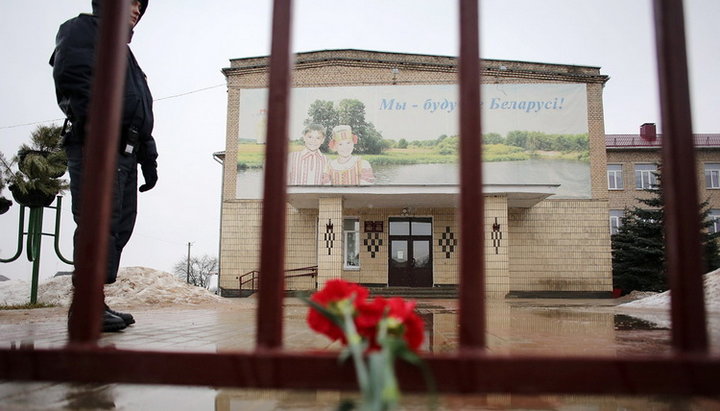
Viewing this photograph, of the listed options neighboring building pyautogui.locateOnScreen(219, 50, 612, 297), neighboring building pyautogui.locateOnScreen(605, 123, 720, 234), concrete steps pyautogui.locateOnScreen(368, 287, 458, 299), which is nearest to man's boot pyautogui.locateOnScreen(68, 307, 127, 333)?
concrete steps pyautogui.locateOnScreen(368, 287, 458, 299)

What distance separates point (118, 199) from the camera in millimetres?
2281

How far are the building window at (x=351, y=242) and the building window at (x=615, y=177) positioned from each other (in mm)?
16686

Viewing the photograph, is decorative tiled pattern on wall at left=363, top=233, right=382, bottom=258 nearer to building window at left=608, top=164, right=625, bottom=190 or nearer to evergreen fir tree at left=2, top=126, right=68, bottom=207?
evergreen fir tree at left=2, top=126, right=68, bottom=207

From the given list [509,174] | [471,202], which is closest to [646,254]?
[509,174]

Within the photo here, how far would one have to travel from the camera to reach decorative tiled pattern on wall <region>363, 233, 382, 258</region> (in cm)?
1560

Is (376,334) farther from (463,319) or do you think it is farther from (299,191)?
(299,191)

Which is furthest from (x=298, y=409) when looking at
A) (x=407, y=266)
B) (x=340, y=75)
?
(x=340, y=75)

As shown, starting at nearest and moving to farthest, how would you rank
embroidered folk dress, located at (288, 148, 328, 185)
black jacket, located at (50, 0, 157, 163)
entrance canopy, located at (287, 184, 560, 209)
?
black jacket, located at (50, 0, 157, 163) < entrance canopy, located at (287, 184, 560, 209) < embroidered folk dress, located at (288, 148, 328, 185)

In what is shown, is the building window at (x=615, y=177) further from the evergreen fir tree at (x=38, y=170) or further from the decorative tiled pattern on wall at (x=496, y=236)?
the evergreen fir tree at (x=38, y=170)

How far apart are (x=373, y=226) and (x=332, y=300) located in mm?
14996

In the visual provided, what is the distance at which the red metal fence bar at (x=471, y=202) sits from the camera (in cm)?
72

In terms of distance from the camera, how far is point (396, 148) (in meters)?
15.7

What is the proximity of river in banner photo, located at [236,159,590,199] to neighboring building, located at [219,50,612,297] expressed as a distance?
0.03m

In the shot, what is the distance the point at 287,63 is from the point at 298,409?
72 centimetres
